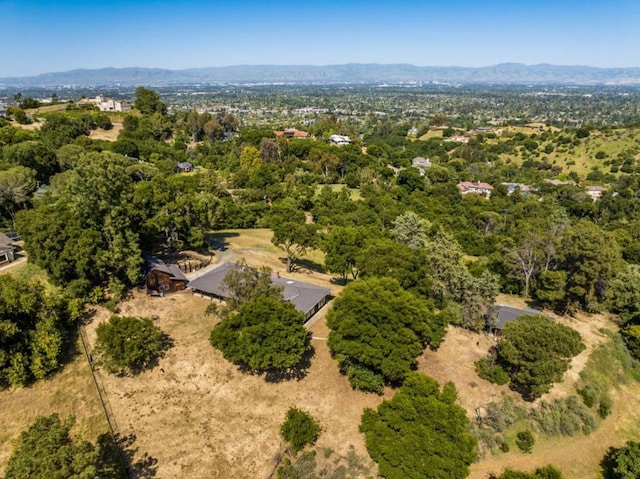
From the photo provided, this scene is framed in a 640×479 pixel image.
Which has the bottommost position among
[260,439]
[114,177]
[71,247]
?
[260,439]

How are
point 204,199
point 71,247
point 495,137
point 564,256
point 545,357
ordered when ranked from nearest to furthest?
point 545,357
point 71,247
point 564,256
point 204,199
point 495,137

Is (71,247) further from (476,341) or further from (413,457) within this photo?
(476,341)

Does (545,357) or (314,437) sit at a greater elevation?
(545,357)

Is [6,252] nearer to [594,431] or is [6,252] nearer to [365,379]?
[365,379]

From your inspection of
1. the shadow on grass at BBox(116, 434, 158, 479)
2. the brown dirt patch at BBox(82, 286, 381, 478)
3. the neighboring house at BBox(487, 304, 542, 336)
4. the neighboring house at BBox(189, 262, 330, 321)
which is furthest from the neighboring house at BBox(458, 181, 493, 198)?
the shadow on grass at BBox(116, 434, 158, 479)

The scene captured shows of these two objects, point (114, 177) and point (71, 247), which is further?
point (114, 177)

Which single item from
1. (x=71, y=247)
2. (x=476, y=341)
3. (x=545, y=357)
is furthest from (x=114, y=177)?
(x=545, y=357)
